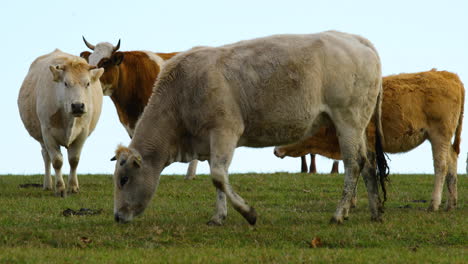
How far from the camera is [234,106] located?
9.11 meters

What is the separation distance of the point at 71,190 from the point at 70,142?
103cm

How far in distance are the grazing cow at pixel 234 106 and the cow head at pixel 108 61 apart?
19.0 ft

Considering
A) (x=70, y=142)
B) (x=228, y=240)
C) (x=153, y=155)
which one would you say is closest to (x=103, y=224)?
(x=153, y=155)

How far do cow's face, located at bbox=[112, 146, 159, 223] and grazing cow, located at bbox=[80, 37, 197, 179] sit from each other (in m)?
6.07

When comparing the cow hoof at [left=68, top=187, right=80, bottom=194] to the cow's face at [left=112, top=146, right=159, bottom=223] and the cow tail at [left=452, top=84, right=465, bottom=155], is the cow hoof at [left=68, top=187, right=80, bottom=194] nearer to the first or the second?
the cow's face at [left=112, top=146, right=159, bottom=223]

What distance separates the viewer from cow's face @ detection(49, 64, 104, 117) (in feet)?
41.1

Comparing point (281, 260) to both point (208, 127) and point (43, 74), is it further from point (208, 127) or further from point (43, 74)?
point (43, 74)

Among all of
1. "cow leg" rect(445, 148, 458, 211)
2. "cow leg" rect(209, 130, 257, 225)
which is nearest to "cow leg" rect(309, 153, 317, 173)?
"cow leg" rect(445, 148, 458, 211)

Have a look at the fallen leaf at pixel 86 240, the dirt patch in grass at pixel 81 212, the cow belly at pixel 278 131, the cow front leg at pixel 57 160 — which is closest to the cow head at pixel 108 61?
the cow front leg at pixel 57 160

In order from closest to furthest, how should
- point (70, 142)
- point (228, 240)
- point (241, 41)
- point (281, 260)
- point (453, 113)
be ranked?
point (281, 260), point (228, 240), point (241, 41), point (453, 113), point (70, 142)

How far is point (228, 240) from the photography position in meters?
8.41

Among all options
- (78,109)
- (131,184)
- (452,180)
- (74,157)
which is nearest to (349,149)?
(131,184)

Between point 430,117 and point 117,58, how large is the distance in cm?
685

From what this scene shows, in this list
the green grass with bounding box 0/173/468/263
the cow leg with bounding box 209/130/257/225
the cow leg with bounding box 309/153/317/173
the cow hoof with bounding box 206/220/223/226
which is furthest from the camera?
the cow leg with bounding box 309/153/317/173
